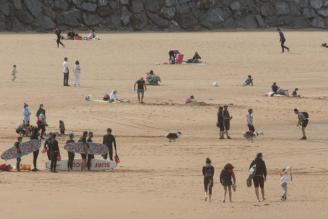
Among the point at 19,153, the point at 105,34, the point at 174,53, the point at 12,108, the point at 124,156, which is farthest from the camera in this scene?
the point at 105,34

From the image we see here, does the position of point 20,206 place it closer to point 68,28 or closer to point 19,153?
point 19,153

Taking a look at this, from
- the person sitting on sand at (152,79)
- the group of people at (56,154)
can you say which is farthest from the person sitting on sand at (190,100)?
the group of people at (56,154)

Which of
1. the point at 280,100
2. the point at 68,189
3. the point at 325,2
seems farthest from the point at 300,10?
the point at 68,189

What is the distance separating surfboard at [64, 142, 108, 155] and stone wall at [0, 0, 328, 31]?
37.6 m

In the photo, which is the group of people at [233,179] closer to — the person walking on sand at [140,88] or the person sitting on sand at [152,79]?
the person walking on sand at [140,88]

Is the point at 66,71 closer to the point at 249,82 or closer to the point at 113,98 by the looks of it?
the point at 113,98

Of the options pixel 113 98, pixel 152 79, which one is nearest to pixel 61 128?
pixel 113 98

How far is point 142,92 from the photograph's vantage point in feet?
113

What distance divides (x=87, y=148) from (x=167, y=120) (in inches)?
311

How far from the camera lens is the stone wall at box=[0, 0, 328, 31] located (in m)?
62.7

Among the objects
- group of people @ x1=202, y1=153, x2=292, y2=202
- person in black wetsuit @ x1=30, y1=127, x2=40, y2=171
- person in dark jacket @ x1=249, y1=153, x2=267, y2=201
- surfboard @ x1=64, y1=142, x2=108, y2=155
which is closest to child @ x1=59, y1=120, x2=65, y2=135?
person in black wetsuit @ x1=30, y1=127, x2=40, y2=171

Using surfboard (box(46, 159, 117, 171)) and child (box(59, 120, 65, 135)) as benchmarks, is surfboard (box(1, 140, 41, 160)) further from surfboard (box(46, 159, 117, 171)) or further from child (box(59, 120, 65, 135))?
child (box(59, 120, 65, 135))

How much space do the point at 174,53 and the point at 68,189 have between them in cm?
2318

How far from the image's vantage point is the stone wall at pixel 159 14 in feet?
206
